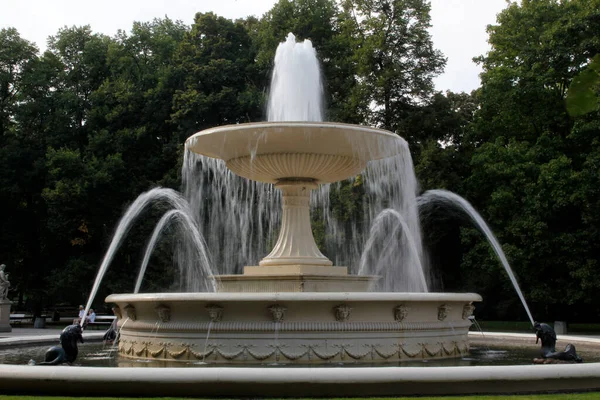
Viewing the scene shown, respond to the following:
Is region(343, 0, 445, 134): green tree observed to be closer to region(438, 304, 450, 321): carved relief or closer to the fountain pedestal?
the fountain pedestal

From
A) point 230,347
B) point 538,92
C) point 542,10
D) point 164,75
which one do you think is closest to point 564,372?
point 230,347

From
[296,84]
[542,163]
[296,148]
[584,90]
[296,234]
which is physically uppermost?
[542,163]

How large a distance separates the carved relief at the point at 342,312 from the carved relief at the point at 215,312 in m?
1.59

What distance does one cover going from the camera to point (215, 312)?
32.1ft

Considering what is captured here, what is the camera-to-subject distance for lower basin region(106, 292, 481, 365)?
31.8 ft

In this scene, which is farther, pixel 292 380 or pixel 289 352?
pixel 289 352

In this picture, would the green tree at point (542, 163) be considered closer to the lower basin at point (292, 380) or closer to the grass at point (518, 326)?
the grass at point (518, 326)

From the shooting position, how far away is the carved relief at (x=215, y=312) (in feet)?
32.1

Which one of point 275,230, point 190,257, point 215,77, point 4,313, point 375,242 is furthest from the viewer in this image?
point 215,77

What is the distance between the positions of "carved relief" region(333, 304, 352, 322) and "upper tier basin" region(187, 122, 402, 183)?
3.69 m

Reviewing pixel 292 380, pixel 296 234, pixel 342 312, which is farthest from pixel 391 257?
pixel 292 380

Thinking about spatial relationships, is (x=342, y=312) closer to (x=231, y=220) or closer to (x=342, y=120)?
(x=231, y=220)

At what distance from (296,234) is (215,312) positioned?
14.3 ft

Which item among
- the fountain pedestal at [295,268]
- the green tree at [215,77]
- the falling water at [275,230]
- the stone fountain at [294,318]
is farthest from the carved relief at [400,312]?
the green tree at [215,77]
